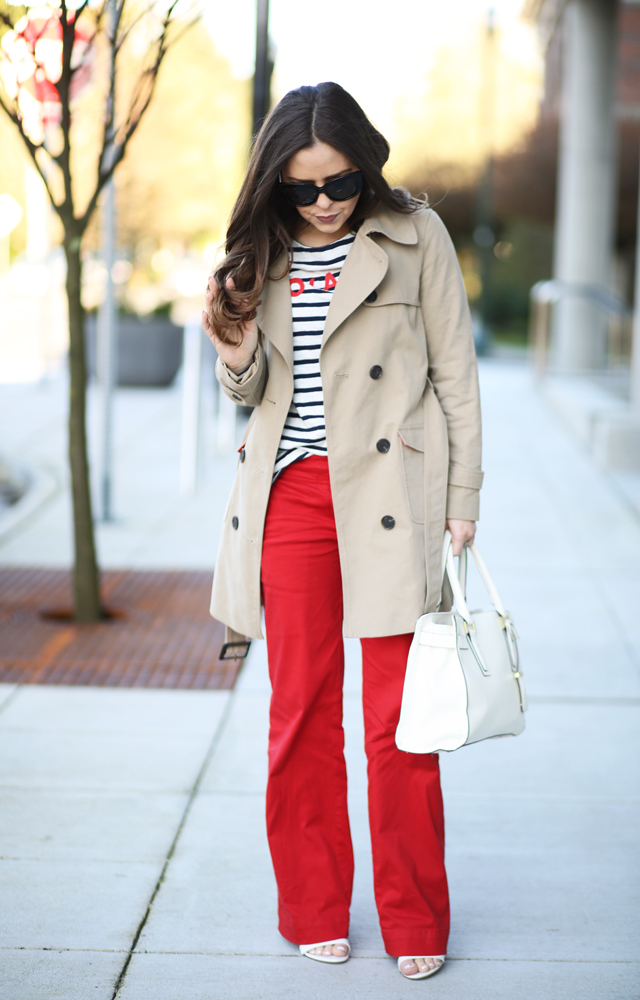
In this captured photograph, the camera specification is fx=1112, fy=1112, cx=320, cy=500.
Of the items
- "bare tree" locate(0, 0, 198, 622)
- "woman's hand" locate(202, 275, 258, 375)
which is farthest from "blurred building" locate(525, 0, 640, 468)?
"woman's hand" locate(202, 275, 258, 375)

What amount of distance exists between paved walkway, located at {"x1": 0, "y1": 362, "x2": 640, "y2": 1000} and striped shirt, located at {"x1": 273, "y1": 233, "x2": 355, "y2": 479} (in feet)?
3.89

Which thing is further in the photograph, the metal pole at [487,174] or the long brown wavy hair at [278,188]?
the metal pole at [487,174]

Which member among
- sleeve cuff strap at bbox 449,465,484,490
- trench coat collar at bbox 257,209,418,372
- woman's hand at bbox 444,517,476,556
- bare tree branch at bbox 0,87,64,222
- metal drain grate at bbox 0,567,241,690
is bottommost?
metal drain grate at bbox 0,567,241,690

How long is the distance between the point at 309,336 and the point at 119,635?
2.89 metres

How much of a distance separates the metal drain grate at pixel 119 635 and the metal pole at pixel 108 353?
3.84 ft

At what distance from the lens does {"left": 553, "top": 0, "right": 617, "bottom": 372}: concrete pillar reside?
14547mm

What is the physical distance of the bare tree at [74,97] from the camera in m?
4.46

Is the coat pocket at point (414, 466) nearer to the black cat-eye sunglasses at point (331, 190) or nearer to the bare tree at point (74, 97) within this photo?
the black cat-eye sunglasses at point (331, 190)

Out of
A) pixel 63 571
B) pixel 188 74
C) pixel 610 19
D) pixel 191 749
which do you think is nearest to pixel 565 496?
pixel 63 571

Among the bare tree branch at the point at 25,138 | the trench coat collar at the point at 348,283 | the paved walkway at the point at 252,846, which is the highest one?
the bare tree branch at the point at 25,138

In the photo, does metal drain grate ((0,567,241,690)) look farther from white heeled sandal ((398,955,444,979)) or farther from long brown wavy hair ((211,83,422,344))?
long brown wavy hair ((211,83,422,344))

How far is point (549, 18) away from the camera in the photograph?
54.4 feet

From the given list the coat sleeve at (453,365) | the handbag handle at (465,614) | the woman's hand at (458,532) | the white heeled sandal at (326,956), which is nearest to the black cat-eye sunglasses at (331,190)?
the coat sleeve at (453,365)

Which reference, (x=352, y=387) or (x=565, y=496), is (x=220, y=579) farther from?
(x=565, y=496)
